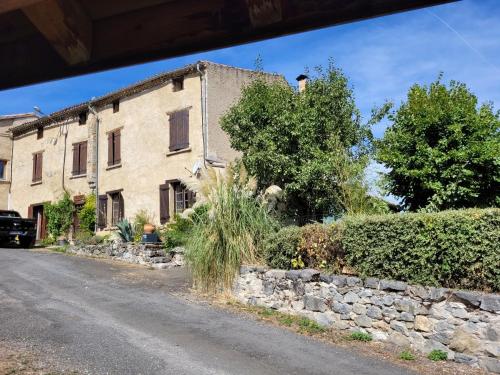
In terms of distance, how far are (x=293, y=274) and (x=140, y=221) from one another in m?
10.3

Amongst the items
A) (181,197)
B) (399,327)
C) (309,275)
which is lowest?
(399,327)

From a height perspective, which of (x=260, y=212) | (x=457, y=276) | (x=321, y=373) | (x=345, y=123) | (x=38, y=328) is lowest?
(x=321, y=373)

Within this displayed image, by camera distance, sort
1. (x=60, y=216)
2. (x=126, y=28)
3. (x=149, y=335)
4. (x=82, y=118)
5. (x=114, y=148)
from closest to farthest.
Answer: (x=126, y=28)
(x=149, y=335)
(x=114, y=148)
(x=60, y=216)
(x=82, y=118)

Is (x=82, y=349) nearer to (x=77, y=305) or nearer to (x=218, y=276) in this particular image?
(x=77, y=305)

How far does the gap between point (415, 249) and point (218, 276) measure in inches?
183

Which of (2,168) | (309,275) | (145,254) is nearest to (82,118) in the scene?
(2,168)

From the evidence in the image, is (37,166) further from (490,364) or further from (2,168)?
(490,364)

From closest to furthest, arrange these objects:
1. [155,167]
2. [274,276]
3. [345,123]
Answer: [274,276] < [345,123] < [155,167]

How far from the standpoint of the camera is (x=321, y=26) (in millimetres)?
2447

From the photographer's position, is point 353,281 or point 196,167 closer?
point 353,281

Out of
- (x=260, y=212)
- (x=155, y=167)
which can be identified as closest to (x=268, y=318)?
(x=260, y=212)

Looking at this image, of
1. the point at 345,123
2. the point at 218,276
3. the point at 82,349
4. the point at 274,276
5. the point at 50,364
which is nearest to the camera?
the point at 50,364

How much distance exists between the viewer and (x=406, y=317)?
755 centimetres

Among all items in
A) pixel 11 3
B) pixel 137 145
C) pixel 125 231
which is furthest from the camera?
pixel 137 145
